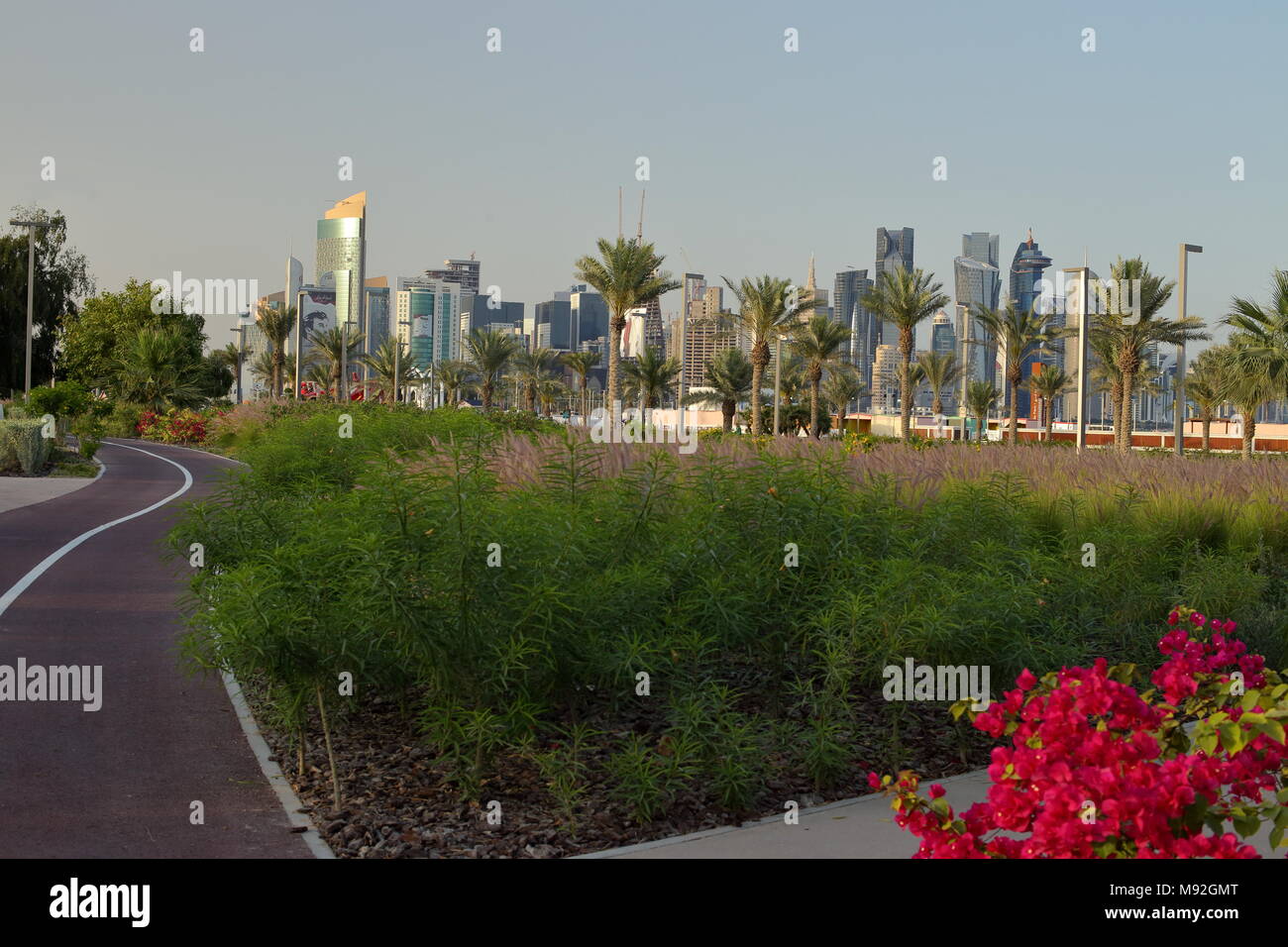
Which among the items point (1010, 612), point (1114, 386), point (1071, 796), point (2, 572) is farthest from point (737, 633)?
point (1114, 386)

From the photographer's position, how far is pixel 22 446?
27453mm

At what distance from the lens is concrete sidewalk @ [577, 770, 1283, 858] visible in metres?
4.88

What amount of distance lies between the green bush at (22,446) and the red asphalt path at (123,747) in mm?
16312

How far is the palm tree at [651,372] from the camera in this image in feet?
214

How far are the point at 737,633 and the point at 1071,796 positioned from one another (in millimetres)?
3546

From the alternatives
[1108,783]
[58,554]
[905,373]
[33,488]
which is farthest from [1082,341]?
[905,373]

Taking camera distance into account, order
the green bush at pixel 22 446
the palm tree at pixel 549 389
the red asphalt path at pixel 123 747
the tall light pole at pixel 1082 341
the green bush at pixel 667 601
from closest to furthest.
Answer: the red asphalt path at pixel 123 747 < the green bush at pixel 667 601 < the tall light pole at pixel 1082 341 < the green bush at pixel 22 446 < the palm tree at pixel 549 389

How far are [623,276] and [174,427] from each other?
21086 millimetres

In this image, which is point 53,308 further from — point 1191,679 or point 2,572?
point 1191,679

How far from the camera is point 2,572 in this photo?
1270cm

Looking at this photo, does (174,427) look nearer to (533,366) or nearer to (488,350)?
(488,350)

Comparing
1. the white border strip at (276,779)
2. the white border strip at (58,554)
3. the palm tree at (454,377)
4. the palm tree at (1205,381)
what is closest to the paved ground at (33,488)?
the white border strip at (58,554)

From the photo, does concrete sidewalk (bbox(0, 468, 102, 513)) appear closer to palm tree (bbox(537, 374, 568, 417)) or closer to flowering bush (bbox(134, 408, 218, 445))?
flowering bush (bbox(134, 408, 218, 445))

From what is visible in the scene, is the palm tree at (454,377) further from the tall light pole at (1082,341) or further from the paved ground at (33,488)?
the tall light pole at (1082,341)
